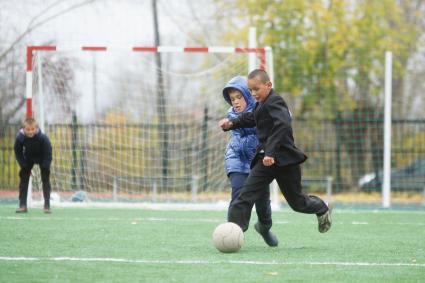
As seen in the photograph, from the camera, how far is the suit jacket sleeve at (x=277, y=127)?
289 inches

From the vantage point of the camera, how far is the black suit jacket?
7.35 m

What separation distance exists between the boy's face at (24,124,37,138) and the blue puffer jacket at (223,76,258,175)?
14.9 ft

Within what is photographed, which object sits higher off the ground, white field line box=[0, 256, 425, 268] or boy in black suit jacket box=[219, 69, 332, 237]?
boy in black suit jacket box=[219, 69, 332, 237]

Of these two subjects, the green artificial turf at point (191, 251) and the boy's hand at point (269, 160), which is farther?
the boy's hand at point (269, 160)

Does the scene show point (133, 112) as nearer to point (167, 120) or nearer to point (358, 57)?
point (167, 120)

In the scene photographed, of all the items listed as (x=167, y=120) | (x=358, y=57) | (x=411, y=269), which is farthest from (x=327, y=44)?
(x=411, y=269)

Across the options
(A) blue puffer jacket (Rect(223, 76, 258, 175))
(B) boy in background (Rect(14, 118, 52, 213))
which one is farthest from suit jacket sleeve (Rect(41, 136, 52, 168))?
(A) blue puffer jacket (Rect(223, 76, 258, 175))

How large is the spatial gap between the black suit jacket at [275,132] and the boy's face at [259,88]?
0.14ft

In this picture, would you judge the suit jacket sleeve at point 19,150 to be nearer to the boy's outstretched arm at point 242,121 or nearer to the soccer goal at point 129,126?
the soccer goal at point 129,126

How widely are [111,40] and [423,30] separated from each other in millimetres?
8349

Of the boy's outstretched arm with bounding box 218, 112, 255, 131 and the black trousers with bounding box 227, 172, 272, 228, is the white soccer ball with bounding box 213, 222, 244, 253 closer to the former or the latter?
the black trousers with bounding box 227, 172, 272, 228

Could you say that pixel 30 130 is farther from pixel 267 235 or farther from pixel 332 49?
pixel 332 49

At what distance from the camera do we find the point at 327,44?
2119cm

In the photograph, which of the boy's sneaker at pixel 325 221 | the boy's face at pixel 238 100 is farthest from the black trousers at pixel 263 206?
the boy's face at pixel 238 100
